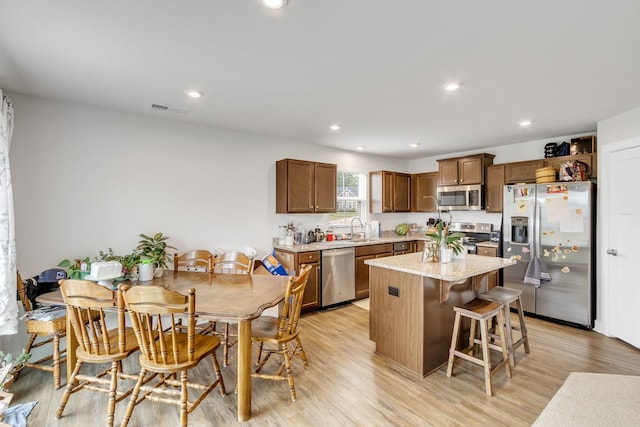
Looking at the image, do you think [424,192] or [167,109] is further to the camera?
[424,192]

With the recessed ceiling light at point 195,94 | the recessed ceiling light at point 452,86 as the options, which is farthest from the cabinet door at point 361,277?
the recessed ceiling light at point 195,94

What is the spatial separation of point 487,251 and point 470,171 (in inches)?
54.7

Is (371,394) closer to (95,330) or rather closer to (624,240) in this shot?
(95,330)

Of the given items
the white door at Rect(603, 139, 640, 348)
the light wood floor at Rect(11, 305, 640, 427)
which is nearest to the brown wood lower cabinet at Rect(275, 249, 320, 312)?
the light wood floor at Rect(11, 305, 640, 427)

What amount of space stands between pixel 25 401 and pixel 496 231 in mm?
5940

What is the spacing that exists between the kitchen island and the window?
2515 mm

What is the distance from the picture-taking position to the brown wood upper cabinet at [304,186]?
4.46 m

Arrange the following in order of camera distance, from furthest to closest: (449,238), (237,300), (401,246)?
(401,246) < (449,238) < (237,300)

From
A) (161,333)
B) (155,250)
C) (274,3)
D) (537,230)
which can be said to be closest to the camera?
(274,3)

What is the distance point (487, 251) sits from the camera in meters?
4.71

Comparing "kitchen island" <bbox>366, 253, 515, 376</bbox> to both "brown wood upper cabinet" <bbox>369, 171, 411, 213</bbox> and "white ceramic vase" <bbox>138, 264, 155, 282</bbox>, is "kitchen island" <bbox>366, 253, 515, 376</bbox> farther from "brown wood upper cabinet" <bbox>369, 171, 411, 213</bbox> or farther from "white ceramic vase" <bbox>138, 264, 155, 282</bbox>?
"brown wood upper cabinet" <bbox>369, 171, 411, 213</bbox>

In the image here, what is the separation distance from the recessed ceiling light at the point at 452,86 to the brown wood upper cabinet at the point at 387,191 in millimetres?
2996

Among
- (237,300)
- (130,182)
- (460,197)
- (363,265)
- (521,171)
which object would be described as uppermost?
(521,171)

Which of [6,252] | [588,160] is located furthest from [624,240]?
[6,252]
